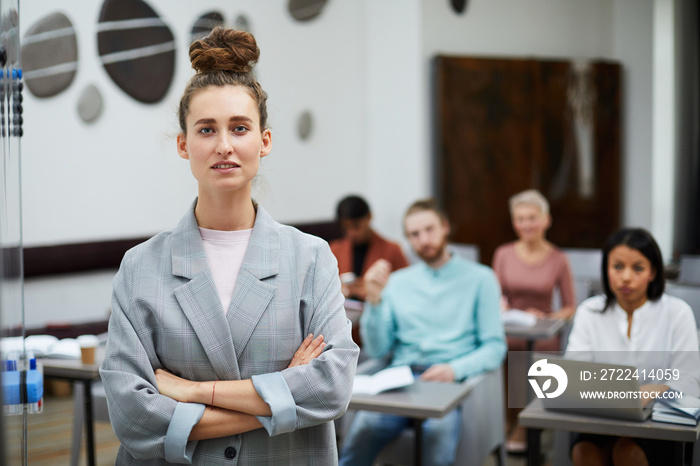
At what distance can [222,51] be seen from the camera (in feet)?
5.00

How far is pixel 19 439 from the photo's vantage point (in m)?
1.44

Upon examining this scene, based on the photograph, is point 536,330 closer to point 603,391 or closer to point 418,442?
point 418,442

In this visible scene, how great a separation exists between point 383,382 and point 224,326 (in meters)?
1.32

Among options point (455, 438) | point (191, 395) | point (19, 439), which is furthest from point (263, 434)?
point (455, 438)

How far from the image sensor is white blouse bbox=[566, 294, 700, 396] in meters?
2.71

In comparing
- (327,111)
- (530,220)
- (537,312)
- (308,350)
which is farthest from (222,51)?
(327,111)

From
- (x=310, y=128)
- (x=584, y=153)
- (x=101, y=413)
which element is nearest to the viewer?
(x=101, y=413)

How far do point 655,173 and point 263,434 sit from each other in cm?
713

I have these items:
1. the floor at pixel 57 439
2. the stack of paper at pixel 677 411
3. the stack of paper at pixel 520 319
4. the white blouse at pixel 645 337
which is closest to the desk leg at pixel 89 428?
the floor at pixel 57 439

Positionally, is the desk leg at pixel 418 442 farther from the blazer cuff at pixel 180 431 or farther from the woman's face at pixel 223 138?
the woman's face at pixel 223 138

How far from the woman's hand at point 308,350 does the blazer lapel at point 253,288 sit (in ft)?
0.34

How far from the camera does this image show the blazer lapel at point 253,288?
1506mm

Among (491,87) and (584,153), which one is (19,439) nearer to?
(491,87)

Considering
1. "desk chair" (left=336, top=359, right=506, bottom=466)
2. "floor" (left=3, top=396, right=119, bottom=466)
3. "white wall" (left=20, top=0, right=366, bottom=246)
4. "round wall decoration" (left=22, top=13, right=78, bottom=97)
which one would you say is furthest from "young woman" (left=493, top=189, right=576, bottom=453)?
"round wall decoration" (left=22, top=13, right=78, bottom=97)
